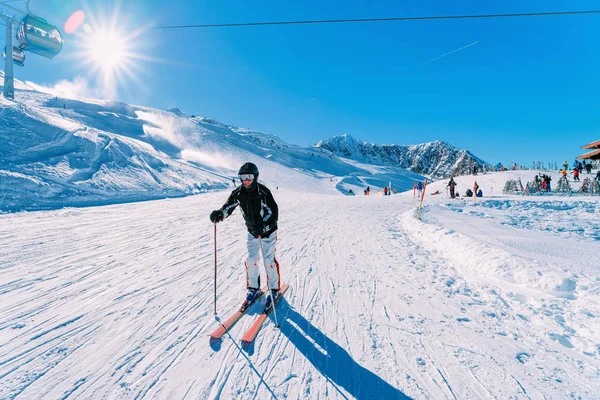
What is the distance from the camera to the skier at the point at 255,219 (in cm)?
396

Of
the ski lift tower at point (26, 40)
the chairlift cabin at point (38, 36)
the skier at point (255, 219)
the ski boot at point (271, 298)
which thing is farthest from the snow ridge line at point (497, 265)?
the chairlift cabin at point (38, 36)

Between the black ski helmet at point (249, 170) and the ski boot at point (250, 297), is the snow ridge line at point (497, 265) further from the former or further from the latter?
the black ski helmet at point (249, 170)

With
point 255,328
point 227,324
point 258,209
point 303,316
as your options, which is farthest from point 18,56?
point 303,316

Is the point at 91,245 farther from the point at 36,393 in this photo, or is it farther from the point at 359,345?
the point at 359,345

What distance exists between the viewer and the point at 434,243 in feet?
25.6

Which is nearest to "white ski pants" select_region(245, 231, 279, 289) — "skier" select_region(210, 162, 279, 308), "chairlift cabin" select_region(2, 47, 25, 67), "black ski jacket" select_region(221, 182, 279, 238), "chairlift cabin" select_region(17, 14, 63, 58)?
"skier" select_region(210, 162, 279, 308)

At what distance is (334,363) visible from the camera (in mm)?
2881

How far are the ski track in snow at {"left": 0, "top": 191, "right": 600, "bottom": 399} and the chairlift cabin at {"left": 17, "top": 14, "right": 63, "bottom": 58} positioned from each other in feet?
146

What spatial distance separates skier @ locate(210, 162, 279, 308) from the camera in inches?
156

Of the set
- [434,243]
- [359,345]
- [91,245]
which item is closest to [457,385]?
[359,345]

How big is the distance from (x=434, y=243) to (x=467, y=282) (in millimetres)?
2813

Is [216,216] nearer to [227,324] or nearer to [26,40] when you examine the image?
[227,324]

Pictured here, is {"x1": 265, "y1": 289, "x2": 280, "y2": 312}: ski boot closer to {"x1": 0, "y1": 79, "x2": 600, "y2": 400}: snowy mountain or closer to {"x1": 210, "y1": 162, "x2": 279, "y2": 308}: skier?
{"x1": 210, "y1": 162, "x2": 279, "y2": 308}: skier

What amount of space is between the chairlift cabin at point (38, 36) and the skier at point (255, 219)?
48974 millimetres
